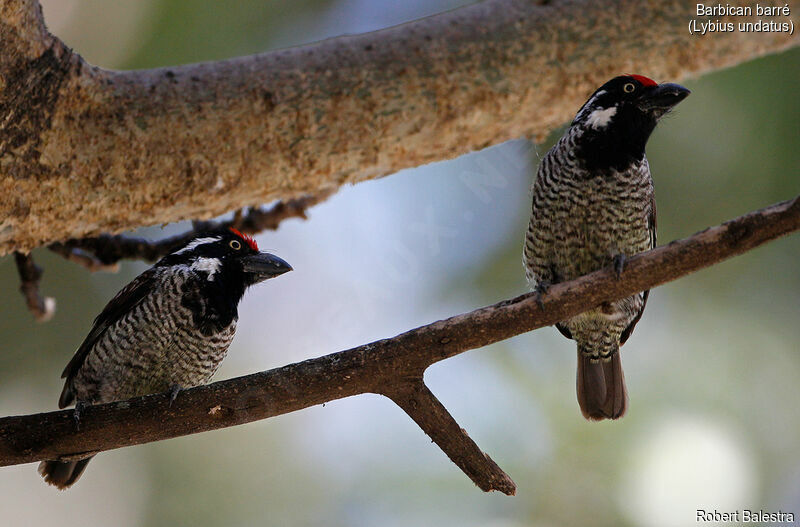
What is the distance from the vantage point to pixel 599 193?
11.6ft

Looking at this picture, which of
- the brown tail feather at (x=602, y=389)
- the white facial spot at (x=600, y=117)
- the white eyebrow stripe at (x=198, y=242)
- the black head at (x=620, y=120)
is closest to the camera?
the black head at (x=620, y=120)

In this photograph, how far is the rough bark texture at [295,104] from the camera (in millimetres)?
3182

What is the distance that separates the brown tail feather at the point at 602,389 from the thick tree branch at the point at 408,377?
1.40 m

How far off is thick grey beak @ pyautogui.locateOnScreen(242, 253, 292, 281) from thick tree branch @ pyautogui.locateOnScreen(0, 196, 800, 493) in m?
1.38

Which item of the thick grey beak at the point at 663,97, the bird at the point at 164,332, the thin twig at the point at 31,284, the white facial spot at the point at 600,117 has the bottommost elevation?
the thin twig at the point at 31,284

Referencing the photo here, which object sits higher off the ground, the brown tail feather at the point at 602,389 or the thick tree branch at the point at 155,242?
the brown tail feather at the point at 602,389

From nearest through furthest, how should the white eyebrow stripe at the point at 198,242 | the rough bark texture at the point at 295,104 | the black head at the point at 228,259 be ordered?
the rough bark texture at the point at 295,104
the black head at the point at 228,259
the white eyebrow stripe at the point at 198,242

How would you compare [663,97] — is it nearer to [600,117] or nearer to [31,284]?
[600,117]

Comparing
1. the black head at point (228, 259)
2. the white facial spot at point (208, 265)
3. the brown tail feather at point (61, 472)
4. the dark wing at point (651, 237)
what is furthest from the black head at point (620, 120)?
the brown tail feather at point (61, 472)

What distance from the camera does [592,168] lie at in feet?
11.6

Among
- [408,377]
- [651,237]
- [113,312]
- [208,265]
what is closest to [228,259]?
[208,265]

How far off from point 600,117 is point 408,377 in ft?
5.18

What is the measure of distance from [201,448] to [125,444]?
3.29 metres

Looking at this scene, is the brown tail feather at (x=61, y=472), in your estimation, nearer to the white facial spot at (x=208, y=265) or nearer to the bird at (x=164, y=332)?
the bird at (x=164, y=332)
